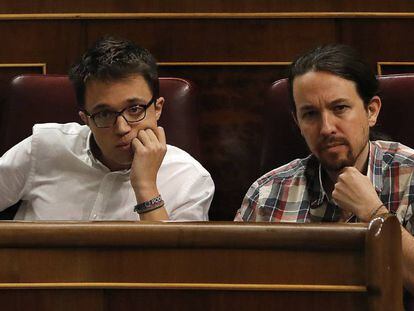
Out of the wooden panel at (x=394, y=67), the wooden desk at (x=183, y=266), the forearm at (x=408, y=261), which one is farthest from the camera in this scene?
the wooden panel at (x=394, y=67)

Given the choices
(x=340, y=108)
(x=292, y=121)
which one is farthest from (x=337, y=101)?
(x=292, y=121)

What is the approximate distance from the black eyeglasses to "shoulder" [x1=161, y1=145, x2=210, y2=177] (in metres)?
0.07

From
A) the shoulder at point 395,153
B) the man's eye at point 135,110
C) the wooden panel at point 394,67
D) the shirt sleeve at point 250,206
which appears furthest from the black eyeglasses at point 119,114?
the wooden panel at point 394,67

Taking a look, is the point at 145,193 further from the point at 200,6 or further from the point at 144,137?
the point at 200,6

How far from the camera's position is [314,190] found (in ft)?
2.85

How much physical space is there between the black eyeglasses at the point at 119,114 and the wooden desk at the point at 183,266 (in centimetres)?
34

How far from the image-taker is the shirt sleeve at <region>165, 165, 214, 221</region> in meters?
0.90

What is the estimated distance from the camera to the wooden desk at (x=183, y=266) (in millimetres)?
554

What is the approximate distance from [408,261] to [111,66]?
0.38 meters

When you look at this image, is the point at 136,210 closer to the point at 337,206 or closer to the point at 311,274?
the point at 337,206

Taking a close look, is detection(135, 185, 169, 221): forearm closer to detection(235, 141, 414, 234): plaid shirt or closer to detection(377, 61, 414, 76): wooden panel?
detection(235, 141, 414, 234): plaid shirt

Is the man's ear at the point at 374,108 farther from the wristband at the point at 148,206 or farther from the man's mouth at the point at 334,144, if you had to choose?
the wristband at the point at 148,206

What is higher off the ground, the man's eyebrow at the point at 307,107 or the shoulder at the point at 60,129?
the man's eyebrow at the point at 307,107

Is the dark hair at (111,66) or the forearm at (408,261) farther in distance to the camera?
the dark hair at (111,66)
